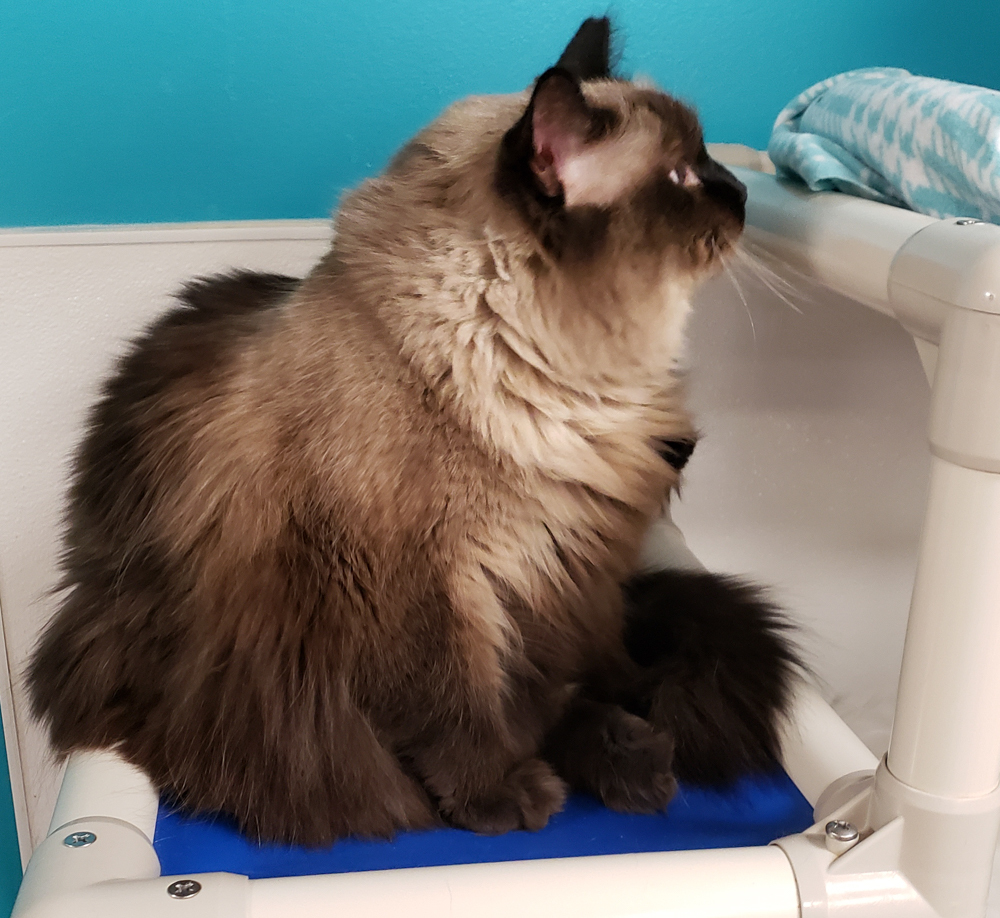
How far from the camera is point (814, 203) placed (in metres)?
0.83

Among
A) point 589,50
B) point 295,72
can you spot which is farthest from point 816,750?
point 295,72

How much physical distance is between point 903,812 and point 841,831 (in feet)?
0.19

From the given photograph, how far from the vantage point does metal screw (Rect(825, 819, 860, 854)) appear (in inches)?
26.7

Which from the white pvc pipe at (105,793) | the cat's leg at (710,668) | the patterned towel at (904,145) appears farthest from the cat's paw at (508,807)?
the patterned towel at (904,145)

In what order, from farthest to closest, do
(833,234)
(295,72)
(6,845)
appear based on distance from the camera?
(6,845) → (295,72) → (833,234)

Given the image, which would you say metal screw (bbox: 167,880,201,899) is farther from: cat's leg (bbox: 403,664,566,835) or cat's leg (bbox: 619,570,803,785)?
cat's leg (bbox: 619,570,803,785)

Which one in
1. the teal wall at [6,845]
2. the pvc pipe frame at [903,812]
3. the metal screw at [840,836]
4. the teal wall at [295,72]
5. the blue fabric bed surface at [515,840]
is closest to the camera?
the pvc pipe frame at [903,812]

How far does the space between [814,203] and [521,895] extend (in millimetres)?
598

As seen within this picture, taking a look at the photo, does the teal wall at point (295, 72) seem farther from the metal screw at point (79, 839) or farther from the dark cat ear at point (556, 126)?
the metal screw at point (79, 839)

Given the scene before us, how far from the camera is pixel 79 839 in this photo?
2.45ft

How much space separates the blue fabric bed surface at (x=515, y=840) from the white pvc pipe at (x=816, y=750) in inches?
0.9

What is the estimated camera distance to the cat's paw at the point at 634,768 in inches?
32.9

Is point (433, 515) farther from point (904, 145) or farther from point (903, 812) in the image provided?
point (904, 145)

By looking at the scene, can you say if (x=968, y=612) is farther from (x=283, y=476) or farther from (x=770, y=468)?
(x=770, y=468)
